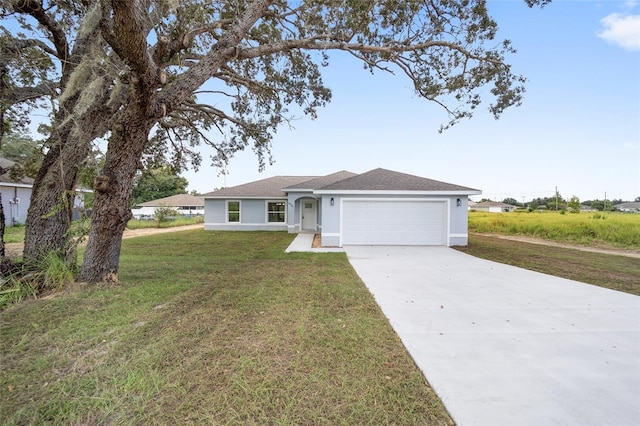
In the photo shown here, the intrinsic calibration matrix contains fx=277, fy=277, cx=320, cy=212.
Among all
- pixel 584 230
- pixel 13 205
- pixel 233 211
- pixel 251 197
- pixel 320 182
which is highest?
pixel 320 182

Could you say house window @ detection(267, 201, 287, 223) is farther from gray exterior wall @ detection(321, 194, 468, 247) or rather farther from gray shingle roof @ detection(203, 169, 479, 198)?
gray exterior wall @ detection(321, 194, 468, 247)

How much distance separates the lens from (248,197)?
1745 centimetres

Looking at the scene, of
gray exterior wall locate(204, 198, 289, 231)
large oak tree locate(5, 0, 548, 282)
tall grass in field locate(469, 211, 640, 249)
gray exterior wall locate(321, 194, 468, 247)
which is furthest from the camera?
gray exterior wall locate(204, 198, 289, 231)

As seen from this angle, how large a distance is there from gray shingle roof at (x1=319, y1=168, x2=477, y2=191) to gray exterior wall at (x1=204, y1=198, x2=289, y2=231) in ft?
22.8

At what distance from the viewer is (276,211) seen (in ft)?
59.5

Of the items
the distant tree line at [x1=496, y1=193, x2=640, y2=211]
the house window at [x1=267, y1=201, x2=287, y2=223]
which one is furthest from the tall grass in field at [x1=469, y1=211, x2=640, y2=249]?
the distant tree line at [x1=496, y1=193, x2=640, y2=211]

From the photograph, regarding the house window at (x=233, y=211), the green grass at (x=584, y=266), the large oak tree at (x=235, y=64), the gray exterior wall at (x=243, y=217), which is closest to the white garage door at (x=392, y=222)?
the green grass at (x=584, y=266)

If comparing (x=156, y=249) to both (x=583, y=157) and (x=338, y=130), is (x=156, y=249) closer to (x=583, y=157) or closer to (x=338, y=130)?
(x=338, y=130)

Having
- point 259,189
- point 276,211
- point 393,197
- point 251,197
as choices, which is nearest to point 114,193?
point 393,197

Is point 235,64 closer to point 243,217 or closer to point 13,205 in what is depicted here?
point 243,217

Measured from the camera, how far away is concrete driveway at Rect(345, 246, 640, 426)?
7.36ft

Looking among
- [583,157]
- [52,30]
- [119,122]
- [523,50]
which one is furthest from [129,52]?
[583,157]

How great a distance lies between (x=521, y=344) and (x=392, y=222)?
8461 mm

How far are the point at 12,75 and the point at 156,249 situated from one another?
6.64 meters
